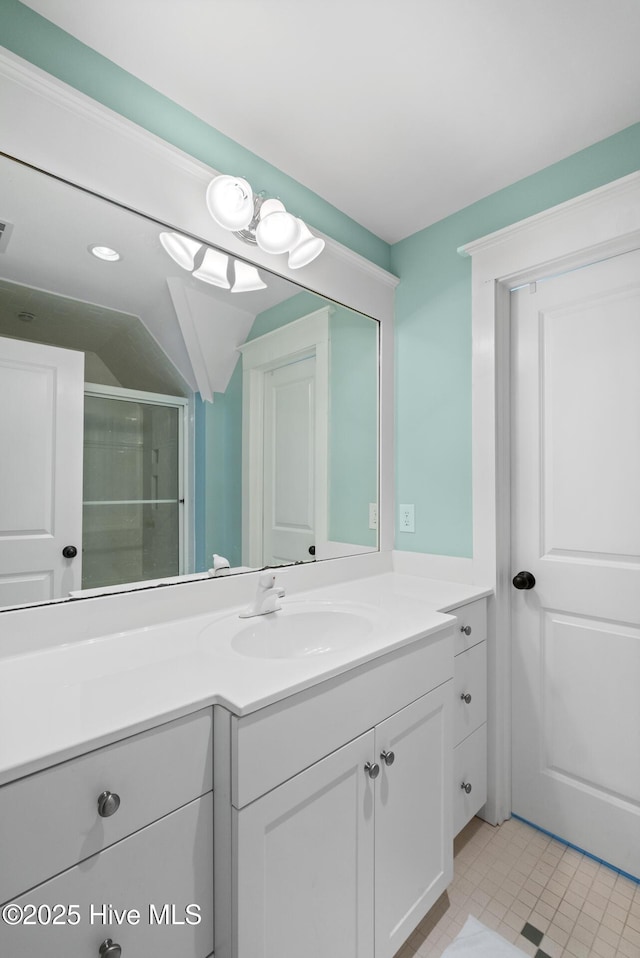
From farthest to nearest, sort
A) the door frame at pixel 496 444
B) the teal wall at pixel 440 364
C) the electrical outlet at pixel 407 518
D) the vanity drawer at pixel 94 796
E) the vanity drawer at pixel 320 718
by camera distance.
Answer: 1. the electrical outlet at pixel 407 518
2. the teal wall at pixel 440 364
3. the door frame at pixel 496 444
4. the vanity drawer at pixel 320 718
5. the vanity drawer at pixel 94 796

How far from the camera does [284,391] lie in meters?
1.60

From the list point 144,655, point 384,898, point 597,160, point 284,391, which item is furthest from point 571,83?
point 384,898

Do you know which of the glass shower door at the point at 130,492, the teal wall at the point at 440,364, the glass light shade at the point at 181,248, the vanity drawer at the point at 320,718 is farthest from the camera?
the teal wall at the point at 440,364

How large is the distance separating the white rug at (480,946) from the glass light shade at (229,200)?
2.07 meters

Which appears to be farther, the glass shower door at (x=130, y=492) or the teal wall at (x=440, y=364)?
the teal wall at (x=440, y=364)

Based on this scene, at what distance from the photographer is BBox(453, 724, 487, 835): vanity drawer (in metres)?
1.46

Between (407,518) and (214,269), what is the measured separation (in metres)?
1.21

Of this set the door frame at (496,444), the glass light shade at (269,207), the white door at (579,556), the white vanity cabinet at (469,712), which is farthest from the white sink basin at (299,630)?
the glass light shade at (269,207)

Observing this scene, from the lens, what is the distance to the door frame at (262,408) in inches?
57.7

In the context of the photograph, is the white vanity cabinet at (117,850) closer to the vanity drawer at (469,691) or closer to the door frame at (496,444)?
the vanity drawer at (469,691)

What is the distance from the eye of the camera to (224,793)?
2.55ft

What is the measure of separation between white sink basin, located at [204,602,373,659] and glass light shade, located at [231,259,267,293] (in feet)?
3.34

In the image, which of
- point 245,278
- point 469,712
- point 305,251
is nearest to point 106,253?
point 245,278

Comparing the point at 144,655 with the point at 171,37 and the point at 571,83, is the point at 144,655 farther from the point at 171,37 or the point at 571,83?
the point at 571,83
